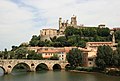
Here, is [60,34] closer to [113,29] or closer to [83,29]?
[83,29]

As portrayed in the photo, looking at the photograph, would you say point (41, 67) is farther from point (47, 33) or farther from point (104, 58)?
point (47, 33)

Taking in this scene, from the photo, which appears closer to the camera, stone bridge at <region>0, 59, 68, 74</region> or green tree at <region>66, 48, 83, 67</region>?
stone bridge at <region>0, 59, 68, 74</region>

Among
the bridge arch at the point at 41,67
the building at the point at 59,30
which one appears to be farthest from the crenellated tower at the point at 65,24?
the bridge arch at the point at 41,67

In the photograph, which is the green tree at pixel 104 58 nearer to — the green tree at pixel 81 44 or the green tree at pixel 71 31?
the green tree at pixel 81 44

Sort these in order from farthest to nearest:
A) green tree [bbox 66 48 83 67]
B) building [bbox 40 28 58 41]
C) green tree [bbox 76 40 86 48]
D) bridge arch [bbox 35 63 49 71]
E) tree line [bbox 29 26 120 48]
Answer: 1. building [bbox 40 28 58 41]
2. tree line [bbox 29 26 120 48]
3. green tree [bbox 76 40 86 48]
4. bridge arch [bbox 35 63 49 71]
5. green tree [bbox 66 48 83 67]

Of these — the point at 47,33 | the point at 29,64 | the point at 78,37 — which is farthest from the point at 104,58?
the point at 47,33

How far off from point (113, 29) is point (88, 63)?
145ft

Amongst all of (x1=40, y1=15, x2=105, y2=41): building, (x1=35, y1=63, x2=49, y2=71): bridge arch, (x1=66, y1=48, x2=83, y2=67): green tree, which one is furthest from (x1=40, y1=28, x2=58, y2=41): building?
(x1=66, y1=48, x2=83, y2=67): green tree

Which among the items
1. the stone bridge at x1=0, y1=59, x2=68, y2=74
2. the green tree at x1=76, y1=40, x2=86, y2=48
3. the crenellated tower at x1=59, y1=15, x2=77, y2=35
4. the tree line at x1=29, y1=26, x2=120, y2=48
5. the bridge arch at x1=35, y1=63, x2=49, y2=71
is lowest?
the bridge arch at x1=35, y1=63, x2=49, y2=71

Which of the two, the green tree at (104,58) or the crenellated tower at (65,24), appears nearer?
the green tree at (104,58)

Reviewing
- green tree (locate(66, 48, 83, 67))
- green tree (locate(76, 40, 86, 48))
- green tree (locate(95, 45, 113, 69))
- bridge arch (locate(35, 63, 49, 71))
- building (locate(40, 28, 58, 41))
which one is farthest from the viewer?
building (locate(40, 28, 58, 41))

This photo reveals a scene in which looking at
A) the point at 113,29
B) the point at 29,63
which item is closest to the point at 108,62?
the point at 29,63

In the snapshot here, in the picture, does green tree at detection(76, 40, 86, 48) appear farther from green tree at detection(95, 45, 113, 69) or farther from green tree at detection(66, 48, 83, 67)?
green tree at detection(95, 45, 113, 69)

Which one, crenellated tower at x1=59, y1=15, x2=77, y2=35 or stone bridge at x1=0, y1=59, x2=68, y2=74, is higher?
crenellated tower at x1=59, y1=15, x2=77, y2=35
